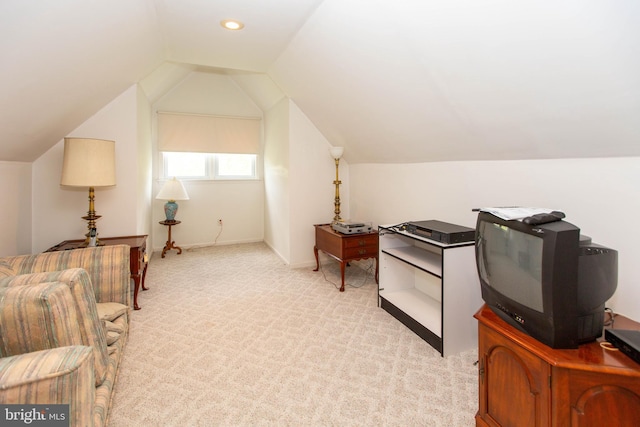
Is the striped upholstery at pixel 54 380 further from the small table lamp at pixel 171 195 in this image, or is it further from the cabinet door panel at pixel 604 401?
the small table lamp at pixel 171 195

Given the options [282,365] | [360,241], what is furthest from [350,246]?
[282,365]

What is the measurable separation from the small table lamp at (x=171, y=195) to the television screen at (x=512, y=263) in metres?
4.34

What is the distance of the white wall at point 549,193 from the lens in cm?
167

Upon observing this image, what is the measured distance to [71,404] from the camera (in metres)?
0.98

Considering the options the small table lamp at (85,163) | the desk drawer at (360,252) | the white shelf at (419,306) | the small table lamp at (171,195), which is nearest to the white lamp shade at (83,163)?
the small table lamp at (85,163)

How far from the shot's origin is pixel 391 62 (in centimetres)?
225

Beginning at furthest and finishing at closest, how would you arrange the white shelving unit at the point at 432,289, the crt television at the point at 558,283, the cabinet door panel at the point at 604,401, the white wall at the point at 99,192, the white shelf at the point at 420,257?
the white wall at the point at 99,192, the white shelf at the point at 420,257, the white shelving unit at the point at 432,289, the crt television at the point at 558,283, the cabinet door panel at the point at 604,401

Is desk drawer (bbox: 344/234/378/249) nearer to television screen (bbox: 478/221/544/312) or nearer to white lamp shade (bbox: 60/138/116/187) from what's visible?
television screen (bbox: 478/221/544/312)

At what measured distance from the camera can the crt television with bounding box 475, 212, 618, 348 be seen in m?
1.21

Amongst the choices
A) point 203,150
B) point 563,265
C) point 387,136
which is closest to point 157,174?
point 203,150

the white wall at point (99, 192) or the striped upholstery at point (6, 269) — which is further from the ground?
the white wall at point (99, 192)

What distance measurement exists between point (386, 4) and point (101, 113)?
3.03 metres

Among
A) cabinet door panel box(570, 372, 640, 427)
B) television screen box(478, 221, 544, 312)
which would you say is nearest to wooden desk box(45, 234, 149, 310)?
television screen box(478, 221, 544, 312)

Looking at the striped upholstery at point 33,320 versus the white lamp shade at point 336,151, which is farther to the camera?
the white lamp shade at point 336,151
